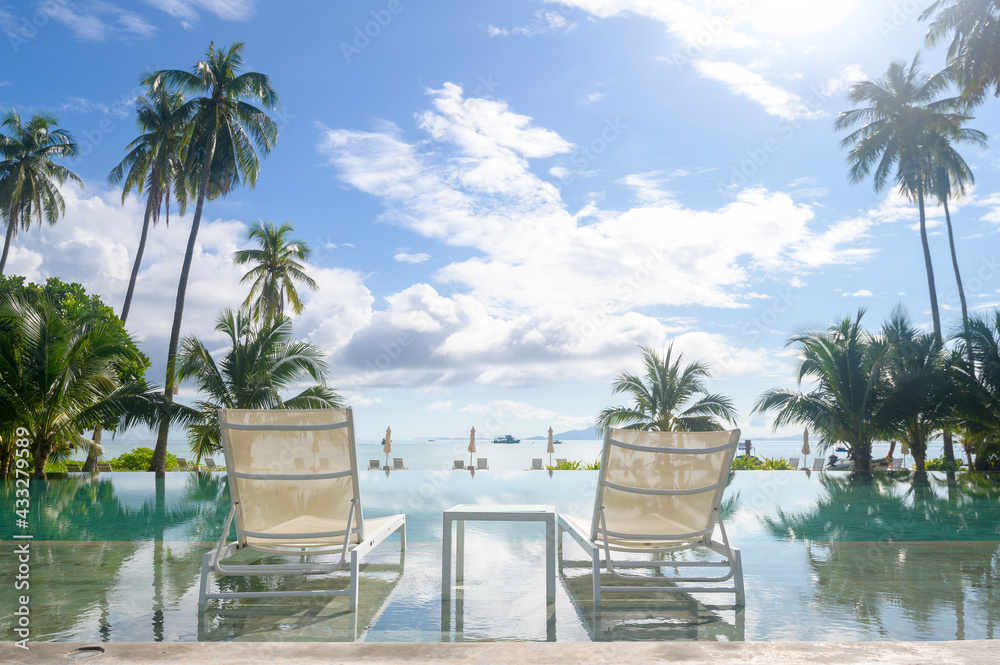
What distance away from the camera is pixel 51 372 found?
1279 cm

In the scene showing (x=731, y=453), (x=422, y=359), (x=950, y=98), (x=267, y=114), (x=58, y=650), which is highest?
(x=950, y=98)

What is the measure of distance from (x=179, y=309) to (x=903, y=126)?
81.6ft

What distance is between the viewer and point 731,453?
140 inches

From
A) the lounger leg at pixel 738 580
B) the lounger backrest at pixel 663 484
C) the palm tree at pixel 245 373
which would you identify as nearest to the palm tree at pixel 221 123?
the palm tree at pixel 245 373

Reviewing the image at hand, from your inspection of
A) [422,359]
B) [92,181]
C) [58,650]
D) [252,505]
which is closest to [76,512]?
[252,505]

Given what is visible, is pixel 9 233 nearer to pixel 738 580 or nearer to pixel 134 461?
pixel 134 461

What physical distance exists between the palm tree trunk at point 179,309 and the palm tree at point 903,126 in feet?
74.2

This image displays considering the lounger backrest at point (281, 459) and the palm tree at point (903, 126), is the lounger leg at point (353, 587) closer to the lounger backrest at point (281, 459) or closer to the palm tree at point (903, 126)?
the lounger backrest at point (281, 459)

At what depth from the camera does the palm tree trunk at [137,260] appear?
22.5 m

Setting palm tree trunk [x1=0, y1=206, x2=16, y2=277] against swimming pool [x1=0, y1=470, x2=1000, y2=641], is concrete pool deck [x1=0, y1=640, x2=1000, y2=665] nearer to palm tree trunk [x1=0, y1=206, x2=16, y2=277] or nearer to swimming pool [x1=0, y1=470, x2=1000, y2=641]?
swimming pool [x1=0, y1=470, x2=1000, y2=641]

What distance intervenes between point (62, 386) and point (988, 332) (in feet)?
68.0

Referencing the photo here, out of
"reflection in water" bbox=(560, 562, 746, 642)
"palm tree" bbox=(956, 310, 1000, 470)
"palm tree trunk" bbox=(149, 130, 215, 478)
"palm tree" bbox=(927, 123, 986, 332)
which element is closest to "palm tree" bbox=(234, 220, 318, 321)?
"palm tree trunk" bbox=(149, 130, 215, 478)

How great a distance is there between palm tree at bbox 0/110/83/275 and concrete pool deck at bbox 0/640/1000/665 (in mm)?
28195

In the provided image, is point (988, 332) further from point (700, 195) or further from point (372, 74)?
point (372, 74)
